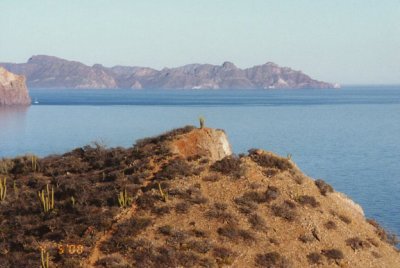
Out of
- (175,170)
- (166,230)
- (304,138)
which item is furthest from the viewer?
(304,138)

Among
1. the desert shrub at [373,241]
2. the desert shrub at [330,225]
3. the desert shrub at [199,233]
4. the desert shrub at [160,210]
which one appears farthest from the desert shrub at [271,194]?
the desert shrub at [160,210]

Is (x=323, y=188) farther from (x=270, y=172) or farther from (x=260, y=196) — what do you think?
(x=260, y=196)

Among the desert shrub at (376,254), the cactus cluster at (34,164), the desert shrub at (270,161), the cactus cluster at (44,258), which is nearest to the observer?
the cactus cluster at (44,258)

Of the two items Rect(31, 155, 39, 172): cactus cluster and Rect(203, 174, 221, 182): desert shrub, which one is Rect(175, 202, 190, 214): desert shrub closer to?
Rect(203, 174, 221, 182): desert shrub

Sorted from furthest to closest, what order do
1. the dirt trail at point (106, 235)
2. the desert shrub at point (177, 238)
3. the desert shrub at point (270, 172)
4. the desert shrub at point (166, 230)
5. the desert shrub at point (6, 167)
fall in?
the desert shrub at point (6, 167) < the desert shrub at point (270, 172) < the desert shrub at point (166, 230) < the desert shrub at point (177, 238) < the dirt trail at point (106, 235)

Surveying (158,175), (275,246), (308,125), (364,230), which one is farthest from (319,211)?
(308,125)

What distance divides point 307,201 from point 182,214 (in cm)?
903

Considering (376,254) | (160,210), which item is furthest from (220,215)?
(376,254)

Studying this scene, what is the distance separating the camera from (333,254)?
31.6 m

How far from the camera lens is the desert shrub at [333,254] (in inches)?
1240

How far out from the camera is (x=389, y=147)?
4385 inches

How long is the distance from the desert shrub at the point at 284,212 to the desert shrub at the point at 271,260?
4.00 m

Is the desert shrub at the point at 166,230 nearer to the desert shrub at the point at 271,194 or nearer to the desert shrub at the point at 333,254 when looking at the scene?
the desert shrub at the point at 271,194
